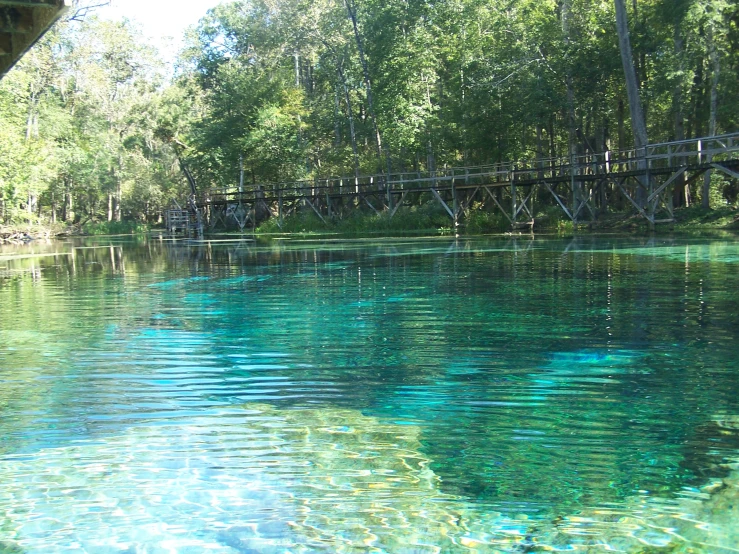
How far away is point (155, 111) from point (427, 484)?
65964 millimetres

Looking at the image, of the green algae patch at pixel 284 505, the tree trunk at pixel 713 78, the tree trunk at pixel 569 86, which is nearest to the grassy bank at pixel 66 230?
the tree trunk at pixel 569 86

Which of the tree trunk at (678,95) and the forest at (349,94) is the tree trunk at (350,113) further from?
the tree trunk at (678,95)

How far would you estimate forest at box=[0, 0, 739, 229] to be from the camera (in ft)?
109

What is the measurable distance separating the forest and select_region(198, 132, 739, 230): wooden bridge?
1546mm

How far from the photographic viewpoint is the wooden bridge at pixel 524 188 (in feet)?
97.2

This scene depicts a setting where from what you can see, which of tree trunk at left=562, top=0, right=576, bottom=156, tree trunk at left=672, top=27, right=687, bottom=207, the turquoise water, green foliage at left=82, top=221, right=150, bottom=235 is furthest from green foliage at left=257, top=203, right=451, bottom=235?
the turquoise water

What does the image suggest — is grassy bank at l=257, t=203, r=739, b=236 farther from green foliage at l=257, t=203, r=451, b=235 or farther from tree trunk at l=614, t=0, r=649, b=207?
tree trunk at l=614, t=0, r=649, b=207

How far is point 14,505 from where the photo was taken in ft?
13.4

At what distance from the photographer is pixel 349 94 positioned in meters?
48.9

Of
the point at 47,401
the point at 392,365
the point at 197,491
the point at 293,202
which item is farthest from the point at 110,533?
the point at 293,202

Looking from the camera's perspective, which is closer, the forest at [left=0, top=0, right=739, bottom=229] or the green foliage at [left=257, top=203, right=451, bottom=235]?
the forest at [left=0, top=0, right=739, bottom=229]

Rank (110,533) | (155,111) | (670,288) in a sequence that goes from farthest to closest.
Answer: (155,111), (670,288), (110,533)

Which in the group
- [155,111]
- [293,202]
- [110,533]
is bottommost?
[110,533]

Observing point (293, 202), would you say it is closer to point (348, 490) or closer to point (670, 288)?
point (670, 288)
